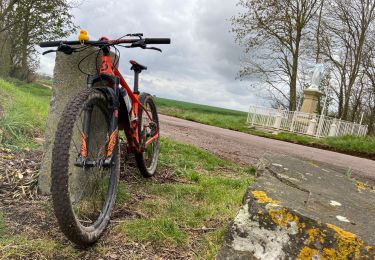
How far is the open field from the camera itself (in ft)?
7.60

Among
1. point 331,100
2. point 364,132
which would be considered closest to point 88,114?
point 364,132

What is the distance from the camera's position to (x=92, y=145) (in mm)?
3043

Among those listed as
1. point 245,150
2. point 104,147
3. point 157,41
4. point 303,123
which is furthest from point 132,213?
point 303,123

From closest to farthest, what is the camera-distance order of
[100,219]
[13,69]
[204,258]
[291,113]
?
1. [204,258]
2. [100,219]
3. [291,113]
4. [13,69]

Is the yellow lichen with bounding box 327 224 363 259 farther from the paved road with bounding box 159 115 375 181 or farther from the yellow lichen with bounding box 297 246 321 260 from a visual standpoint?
the paved road with bounding box 159 115 375 181

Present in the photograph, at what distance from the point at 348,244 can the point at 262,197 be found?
462mm

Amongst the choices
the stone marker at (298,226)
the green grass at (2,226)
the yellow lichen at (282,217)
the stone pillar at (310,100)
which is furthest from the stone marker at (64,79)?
the stone pillar at (310,100)

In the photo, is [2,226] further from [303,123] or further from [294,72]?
[294,72]

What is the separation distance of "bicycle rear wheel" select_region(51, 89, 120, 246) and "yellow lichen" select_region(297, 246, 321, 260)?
1278 millimetres

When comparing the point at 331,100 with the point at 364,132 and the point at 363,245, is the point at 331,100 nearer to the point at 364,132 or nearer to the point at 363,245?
the point at 364,132

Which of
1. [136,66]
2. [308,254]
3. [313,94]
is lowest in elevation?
[308,254]

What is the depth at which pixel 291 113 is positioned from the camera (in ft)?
73.4

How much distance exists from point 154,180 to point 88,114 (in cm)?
173

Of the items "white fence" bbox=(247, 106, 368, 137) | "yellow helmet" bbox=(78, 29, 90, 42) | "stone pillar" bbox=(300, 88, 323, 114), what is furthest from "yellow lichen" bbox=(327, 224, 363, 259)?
"stone pillar" bbox=(300, 88, 323, 114)
